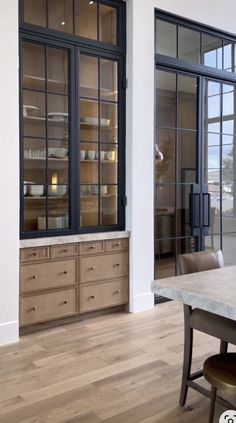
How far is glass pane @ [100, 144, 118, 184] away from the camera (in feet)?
13.6

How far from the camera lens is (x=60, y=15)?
378 cm

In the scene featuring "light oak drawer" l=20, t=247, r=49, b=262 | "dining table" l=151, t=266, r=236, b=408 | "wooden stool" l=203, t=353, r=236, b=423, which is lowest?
"wooden stool" l=203, t=353, r=236, b=423

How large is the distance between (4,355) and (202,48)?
387 centimetres

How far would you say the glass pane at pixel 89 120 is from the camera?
397cm

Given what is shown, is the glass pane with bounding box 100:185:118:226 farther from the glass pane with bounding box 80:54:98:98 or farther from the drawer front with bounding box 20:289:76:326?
the glass pane with bounding box 80:54:98:98

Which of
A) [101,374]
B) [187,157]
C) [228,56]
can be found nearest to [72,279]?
[101,374]

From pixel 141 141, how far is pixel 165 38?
1.21 m

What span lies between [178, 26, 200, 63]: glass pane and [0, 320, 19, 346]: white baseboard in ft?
10.7

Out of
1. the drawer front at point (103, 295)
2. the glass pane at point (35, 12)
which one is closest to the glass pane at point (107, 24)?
the glass pane at point (35, 12)

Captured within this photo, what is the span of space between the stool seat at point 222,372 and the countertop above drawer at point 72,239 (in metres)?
1.98

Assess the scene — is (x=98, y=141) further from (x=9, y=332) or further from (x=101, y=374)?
(x=101, y=374)

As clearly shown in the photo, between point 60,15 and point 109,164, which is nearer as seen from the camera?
point 60,15

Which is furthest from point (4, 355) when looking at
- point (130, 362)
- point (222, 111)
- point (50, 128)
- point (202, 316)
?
point (222, 111)

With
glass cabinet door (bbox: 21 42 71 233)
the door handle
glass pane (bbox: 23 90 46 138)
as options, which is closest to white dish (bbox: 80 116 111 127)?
glass cabinet door (bbox: 21 42 71 233)
